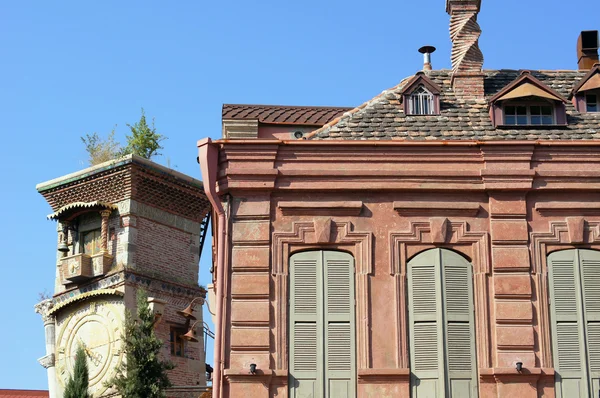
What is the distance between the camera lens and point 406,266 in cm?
2147

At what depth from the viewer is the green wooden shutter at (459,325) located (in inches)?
813

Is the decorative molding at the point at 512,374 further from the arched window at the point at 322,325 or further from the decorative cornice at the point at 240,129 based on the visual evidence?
the decorative cornice at the point at 240,129

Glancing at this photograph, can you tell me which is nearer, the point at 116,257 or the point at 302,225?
the point at 302,225

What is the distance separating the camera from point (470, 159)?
22.1 meters

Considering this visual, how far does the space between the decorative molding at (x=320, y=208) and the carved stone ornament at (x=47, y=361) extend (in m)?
20.7

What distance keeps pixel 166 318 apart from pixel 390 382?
19.7m

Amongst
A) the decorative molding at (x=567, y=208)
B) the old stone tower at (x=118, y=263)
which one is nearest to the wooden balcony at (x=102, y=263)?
the old stone tower at (x=118, y=263)

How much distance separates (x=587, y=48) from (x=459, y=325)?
9.83 meters

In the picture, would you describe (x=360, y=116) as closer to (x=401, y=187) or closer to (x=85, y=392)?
(x=401, y=187)

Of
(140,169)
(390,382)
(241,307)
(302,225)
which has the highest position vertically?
(140,169)

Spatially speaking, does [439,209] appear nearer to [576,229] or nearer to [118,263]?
[576,229]

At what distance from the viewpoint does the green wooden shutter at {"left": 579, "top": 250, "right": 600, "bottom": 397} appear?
68.0 ft

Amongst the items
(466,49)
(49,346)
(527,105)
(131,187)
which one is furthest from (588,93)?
(49,346)

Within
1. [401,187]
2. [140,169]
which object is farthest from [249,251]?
[140,169]
